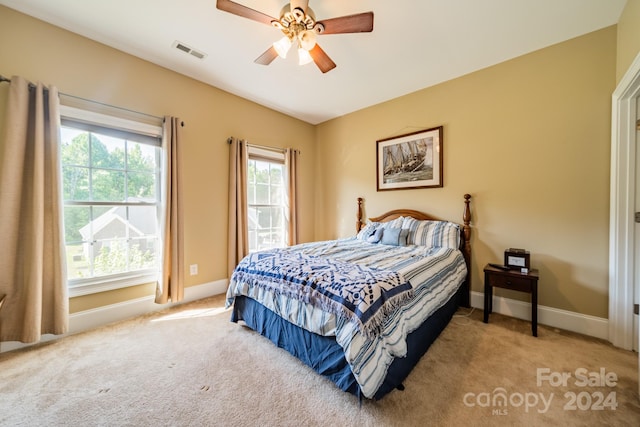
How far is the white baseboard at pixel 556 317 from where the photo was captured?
→ 6.84 feet

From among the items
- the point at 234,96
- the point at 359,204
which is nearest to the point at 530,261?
the point at 359,204

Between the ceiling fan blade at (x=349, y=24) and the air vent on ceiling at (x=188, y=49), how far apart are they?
59.6 inches

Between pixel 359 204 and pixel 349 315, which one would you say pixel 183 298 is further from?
pixel 359 204

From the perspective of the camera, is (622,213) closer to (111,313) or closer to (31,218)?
(111,313)

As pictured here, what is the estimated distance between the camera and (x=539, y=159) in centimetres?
237

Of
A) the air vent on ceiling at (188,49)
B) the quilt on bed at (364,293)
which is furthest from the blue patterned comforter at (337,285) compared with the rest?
the air vent on ceiling at (188,49)

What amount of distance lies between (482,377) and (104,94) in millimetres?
4039

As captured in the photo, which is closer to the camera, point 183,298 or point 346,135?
point 183,298

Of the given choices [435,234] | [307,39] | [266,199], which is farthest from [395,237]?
[307,39]

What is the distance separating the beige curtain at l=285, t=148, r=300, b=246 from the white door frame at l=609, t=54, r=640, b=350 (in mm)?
3525

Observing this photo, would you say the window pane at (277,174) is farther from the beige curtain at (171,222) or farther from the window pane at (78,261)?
the window pane at (78,261)

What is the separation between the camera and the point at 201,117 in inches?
118

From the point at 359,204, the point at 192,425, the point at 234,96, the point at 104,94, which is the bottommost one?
the point at 192,425

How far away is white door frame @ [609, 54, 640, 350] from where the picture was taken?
186cm
